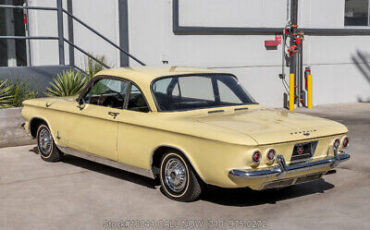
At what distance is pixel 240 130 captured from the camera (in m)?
5.99

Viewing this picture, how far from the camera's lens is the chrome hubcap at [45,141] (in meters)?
8.56

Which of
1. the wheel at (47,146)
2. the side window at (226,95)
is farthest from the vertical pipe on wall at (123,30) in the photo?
the side window at (226,95)

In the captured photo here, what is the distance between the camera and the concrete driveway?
5.78 meters

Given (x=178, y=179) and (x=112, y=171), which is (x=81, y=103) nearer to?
(x=112, y=171)

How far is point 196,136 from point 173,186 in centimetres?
74

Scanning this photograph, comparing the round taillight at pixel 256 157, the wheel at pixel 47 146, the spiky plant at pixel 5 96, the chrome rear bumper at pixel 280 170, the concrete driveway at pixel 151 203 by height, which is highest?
the spiky plant at pixel 5 96

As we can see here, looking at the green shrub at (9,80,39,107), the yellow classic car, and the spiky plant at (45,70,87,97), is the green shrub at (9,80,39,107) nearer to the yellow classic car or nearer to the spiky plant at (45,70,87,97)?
the spiky plant at (45,70,87,97)

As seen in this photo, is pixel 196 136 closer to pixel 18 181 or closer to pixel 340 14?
pixel 18 181

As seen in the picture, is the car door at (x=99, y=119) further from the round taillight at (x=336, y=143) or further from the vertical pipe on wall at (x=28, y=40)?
the vertical pipe on wall at (x=28, y=40)

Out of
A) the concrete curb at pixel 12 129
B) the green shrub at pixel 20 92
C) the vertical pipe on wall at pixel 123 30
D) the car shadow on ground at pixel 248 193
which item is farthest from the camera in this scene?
the vertical pipe on wall at pixel 123 30

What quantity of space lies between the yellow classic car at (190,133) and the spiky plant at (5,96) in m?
2.23

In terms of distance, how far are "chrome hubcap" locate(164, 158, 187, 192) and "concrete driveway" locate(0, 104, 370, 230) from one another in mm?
176

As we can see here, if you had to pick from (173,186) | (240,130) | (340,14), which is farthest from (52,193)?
(340,14)

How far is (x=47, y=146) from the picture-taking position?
8.63 m
